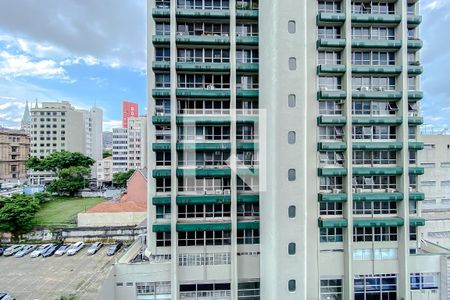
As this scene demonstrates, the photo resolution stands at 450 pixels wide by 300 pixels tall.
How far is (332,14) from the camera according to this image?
17688 millimetres

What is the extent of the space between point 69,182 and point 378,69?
53.3m

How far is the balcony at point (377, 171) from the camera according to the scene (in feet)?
58.5

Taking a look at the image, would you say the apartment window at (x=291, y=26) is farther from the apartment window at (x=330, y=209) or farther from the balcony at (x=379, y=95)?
the apartment window at (x=330, y=209)

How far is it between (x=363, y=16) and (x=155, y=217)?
20081 mm

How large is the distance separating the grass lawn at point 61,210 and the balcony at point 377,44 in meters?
36.0

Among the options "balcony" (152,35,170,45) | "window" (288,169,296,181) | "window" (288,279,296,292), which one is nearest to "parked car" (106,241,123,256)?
"window" (288,279,296,292)

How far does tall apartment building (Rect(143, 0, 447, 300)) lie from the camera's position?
688 inches

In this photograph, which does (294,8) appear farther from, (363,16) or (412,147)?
(412,147)

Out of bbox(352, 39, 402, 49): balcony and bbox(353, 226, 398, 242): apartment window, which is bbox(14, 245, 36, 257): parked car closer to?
bbox(353, 226, 398, 242): apartment window

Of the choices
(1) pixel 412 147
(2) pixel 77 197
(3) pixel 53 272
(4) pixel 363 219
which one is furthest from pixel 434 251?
(2) pixel 77 197

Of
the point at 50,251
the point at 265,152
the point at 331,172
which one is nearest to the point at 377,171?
the point at 331,172

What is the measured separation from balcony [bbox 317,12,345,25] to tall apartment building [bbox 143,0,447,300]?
73 millimetres

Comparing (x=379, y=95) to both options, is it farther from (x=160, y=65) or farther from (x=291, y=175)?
(x=160, y=65)

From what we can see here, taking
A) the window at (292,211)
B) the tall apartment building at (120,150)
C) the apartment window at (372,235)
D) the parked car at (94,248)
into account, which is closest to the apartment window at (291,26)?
the window at (292,211)
